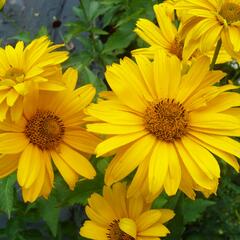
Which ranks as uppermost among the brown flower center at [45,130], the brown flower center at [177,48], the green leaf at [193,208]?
the brown flower center at [177,48]

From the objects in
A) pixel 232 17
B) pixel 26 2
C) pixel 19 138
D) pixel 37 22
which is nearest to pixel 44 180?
pixel 19 138

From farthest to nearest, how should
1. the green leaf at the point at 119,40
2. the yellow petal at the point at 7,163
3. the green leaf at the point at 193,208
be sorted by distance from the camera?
the green leaf at the point at 119,40, the green leaf at the point at 193,208, the yellow petal at the point at 7,163

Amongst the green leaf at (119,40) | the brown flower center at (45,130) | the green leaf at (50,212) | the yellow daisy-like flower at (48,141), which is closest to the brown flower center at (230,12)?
the yellow daisy-like flower at (48,141)

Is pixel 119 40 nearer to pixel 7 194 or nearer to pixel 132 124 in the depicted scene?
pixel 7 194

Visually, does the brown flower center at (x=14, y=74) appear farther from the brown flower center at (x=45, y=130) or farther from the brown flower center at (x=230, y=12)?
the brown flower center at (x=230, y=12)

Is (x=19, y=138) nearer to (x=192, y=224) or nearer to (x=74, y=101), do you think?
(x=74, y=101)

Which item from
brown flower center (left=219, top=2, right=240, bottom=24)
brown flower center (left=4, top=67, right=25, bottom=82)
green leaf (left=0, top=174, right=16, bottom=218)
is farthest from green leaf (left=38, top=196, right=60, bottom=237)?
brown flower center (left=219, top=2, right=240, bottom=24)
